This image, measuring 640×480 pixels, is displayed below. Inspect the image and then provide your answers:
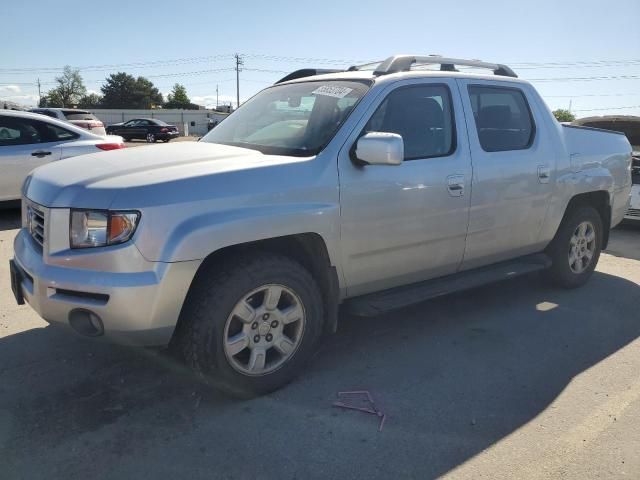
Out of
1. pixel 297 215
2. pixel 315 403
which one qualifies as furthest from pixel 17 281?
pixel 315 403

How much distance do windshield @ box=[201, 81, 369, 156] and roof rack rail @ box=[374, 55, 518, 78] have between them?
338mm

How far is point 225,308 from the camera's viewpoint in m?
2.88

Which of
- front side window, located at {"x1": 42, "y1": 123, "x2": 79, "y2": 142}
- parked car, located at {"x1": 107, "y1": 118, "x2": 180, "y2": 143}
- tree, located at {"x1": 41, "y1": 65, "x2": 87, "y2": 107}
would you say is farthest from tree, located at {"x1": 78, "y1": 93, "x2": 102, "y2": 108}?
front side window, located at {"x1": 42, "y1": 123, "x2": 79, "y2": 142}

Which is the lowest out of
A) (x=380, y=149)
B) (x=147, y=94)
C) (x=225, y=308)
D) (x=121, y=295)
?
(x=225, y=308)

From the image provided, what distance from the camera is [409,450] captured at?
8.80 ft

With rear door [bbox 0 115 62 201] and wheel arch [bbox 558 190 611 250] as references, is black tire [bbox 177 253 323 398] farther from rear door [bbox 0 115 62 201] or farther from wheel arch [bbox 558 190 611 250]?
rear door [bbox 0 115 62 201]

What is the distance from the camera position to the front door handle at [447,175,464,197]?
3766 millimetres

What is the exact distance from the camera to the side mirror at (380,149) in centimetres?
311

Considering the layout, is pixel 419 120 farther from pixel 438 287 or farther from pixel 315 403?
pixel 315 403

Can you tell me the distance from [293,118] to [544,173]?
2.22 meters

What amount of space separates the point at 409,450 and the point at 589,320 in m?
2.60

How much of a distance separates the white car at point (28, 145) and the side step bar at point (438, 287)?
5.66 metres

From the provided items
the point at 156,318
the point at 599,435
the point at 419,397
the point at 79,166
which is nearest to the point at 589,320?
the point at 599,435

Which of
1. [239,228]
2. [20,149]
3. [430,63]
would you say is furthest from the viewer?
[20,149]
